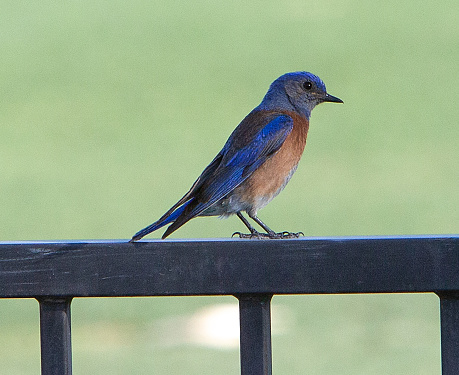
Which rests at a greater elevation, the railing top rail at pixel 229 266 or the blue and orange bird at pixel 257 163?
the blue and orange bird at pixel 257 163

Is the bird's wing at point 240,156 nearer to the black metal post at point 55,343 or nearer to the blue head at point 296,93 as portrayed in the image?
the blue head at point 296,93

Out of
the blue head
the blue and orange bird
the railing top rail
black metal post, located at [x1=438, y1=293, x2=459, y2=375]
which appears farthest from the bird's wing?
black metal post, located at [x1=438, y1=293, x2=459, y2=375]

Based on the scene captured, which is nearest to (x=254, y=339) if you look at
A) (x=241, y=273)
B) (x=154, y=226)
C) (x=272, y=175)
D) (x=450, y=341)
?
(x=241, y=273)

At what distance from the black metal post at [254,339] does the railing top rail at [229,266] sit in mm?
48

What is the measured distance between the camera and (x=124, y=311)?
1006 cm

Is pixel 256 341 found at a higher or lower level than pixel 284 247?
lower

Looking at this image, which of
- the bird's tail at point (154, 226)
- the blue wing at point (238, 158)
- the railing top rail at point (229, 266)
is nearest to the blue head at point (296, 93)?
the blue wing at point (238, 158)

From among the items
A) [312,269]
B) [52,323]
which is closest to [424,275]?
[312,269]

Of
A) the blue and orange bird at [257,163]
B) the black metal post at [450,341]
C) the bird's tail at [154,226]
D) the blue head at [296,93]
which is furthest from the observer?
the blue head at [296,93]

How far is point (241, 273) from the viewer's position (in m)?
2.07

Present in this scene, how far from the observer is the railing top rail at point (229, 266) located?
2.05 metres

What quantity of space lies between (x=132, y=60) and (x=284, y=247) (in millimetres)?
15887

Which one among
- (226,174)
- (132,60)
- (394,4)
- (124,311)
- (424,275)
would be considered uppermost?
(394,4)

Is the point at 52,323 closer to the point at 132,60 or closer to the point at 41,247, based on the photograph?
the point at 41,247
